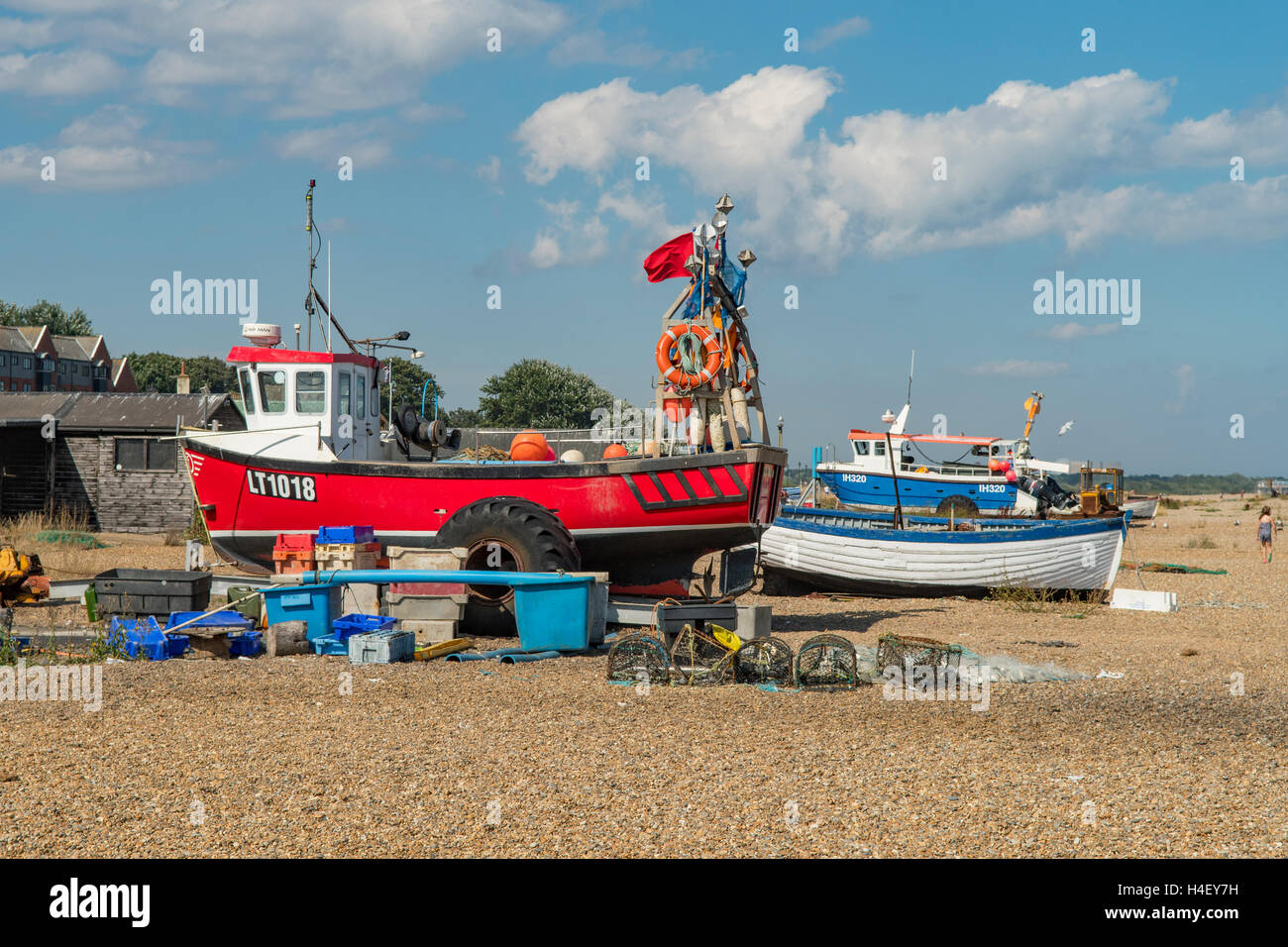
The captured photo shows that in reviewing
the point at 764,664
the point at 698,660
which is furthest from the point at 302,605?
the point at 764,664

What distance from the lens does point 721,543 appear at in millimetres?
14570

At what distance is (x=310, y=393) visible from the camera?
624 inches

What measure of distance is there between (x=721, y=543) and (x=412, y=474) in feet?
13.9

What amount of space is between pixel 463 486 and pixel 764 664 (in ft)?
19.0

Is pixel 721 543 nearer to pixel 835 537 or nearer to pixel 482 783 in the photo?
pixel 835 537

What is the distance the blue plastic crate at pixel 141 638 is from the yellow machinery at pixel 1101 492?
29.8 metres

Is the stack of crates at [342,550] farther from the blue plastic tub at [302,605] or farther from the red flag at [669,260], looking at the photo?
the red flag at [669,260]

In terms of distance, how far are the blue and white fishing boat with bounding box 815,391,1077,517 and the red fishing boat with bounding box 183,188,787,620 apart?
86.1 feet

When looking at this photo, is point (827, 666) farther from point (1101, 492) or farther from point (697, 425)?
point (1101, 492)

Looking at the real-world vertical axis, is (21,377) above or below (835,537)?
above

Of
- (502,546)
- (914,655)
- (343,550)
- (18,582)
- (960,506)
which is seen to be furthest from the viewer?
(960,506)

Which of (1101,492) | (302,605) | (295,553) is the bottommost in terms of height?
(302,605)

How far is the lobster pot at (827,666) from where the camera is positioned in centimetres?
999
